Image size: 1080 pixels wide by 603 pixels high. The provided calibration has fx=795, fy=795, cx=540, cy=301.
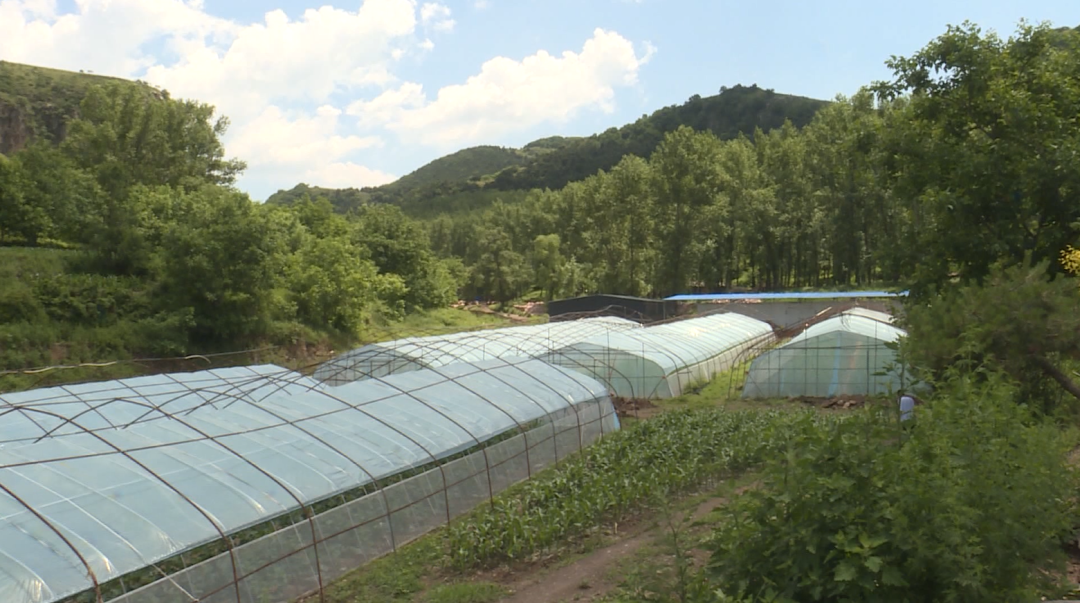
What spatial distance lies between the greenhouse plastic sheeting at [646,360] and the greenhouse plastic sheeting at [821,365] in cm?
235

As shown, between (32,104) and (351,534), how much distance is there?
84.2 metres

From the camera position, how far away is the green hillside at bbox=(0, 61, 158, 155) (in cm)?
Result: 7250

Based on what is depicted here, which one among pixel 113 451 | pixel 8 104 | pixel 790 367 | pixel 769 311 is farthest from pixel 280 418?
pixel 8 104

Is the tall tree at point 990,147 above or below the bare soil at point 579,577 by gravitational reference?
above

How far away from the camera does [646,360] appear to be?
2428 cm

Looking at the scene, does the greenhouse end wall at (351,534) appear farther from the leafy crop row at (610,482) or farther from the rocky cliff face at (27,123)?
the rocky cliff face at (27,123)

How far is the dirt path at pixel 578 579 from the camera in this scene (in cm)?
923

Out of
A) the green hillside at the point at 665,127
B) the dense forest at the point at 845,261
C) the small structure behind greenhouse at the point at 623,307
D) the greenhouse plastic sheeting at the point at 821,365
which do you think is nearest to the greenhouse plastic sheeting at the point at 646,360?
the dense forest at the point at 845,261

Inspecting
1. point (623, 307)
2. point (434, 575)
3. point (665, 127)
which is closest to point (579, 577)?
point (434, 575)

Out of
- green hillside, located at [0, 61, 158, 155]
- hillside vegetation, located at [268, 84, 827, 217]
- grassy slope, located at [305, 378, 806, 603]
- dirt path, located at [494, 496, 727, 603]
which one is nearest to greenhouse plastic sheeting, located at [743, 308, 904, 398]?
grassy slope, located at [305, 378, 806, 603]

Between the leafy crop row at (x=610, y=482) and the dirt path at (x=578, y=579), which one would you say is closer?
the dirt path at (x=578, y=579)

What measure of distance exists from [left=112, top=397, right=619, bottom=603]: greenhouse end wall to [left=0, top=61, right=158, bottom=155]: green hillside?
63345 millimetres

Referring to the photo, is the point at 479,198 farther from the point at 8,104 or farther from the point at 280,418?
the point at 280,418

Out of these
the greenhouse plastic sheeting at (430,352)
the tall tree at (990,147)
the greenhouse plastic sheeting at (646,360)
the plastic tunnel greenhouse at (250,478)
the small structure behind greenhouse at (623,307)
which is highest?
the tall tree at (990,147)
